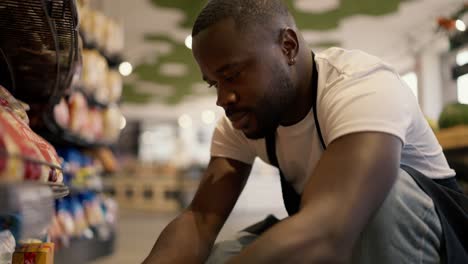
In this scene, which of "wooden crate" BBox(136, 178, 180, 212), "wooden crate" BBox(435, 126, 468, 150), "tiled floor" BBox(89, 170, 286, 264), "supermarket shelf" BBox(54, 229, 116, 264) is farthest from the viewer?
"wooden crate" BBox(136, 178, 180, 212)

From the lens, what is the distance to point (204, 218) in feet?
4.18

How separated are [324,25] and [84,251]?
15.9 feet

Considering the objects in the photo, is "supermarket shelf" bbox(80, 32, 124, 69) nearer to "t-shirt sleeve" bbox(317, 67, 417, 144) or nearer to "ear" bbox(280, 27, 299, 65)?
"ear" bbox(280, 27, 299, 65)

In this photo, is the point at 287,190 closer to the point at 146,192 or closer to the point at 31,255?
the point at 31,255

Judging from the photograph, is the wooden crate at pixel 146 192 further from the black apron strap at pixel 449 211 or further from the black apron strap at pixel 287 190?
the black apron strap at pixel 449 211

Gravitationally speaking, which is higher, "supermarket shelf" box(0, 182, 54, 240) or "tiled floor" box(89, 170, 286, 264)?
"supermarket shelf" box(0, 182, 54, 240)

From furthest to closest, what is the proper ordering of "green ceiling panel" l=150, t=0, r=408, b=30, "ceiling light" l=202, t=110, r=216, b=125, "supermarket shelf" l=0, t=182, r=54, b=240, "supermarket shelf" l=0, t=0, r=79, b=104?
"ceiling light" l=202, t=110, r=216, b=125 → "green ceiling panel" l=150, t=0, r=408, b=30 → "supermarket shelf" l=0, t=0, r=79, b=104 → "supermarket shelf" l=0, t=182, r=54, b=240

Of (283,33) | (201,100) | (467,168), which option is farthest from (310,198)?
(201,100)

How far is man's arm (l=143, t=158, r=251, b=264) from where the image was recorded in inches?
46.0

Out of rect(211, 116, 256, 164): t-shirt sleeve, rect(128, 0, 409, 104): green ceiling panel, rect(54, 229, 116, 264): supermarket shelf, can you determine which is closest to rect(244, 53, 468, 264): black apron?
rect(211, 116, 256, 164): t-shirt sleeve

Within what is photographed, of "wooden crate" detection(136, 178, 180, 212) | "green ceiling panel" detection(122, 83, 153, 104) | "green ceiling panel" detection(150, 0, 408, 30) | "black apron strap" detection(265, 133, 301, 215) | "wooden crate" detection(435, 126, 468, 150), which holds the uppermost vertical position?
"black apron strap" detection(265, 133, 301, 215)

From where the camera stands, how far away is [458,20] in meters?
3.20

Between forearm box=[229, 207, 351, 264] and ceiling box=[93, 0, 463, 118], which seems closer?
forearm box=[229, 207, 351, 264]

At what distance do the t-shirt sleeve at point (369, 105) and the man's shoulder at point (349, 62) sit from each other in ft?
0.05
